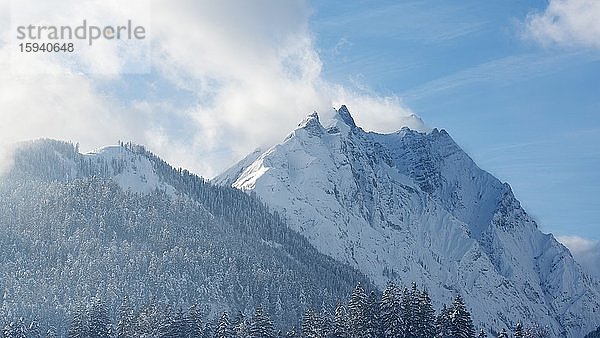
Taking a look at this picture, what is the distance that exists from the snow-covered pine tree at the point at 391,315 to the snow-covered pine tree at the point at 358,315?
8.34 feet

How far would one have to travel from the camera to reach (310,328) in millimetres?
125812

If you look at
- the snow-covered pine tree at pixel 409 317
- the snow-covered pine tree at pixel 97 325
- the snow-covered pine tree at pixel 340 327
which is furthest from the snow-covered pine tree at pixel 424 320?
the snow-covered pine tree at pixel 97 325

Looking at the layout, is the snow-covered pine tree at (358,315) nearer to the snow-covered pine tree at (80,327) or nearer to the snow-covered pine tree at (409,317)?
the snow-covered pine tree at (409,317)

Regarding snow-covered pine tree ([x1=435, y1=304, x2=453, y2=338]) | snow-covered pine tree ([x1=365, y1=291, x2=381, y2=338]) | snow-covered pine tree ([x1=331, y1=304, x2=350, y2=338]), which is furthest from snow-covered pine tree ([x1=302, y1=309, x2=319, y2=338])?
snow-covered pine tree ([x1=435, y1=304, x2=453, y2=338])

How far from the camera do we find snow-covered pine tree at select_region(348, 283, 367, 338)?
121 m

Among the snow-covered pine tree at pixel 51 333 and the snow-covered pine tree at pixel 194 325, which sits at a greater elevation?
the snow-covered pine tree at pixel 51 333

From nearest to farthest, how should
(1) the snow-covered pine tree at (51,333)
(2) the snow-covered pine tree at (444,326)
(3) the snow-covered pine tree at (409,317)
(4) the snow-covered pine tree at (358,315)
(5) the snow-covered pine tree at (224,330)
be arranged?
1. (2) the snow-covered pine tree at (444,326)
2. (3) the snow-covered pine tree at (409,317)
3. (4) the snow-covered pine tree at (358,315)
4. (5) the snow-covered pine tree at (224,330)
5. (1) the snow-covered pine tree at (51,333)

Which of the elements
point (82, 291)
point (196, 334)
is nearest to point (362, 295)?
point (196, 334)

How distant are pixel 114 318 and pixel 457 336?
91.2 metres

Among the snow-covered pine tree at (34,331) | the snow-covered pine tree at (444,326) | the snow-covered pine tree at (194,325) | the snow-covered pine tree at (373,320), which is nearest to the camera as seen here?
the snow-covered pine tree at (444,326)

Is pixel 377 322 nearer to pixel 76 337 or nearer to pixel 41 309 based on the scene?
pixel 76 337

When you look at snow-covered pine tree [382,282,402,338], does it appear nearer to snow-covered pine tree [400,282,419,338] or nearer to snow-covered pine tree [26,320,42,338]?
snow-covered pine tree [400,282,419,338]

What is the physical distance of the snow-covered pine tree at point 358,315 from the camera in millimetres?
121000

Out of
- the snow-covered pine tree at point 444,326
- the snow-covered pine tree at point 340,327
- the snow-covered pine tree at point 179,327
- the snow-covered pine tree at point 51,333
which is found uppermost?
the snow-covered pine tree at point 51,333
